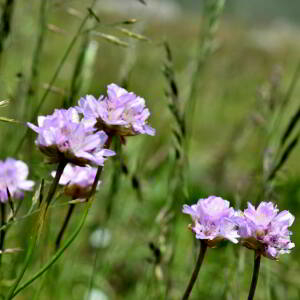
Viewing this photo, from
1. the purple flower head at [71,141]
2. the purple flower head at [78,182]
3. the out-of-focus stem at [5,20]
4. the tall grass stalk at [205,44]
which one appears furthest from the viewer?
the tall grass stalk at [205,44]

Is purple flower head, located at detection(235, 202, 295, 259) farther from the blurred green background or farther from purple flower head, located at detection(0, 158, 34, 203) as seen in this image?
purple flower head, located at detection(0, 158, 34, 203)

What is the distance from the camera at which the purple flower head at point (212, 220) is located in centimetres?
71

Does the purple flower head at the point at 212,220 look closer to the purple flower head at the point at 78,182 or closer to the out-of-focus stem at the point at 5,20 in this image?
the purple flower head at the point at 78,182

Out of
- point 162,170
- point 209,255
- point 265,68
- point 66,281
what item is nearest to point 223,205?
point 66,281

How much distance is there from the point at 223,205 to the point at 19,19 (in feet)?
4.64

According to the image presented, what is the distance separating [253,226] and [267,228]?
0.06 ft

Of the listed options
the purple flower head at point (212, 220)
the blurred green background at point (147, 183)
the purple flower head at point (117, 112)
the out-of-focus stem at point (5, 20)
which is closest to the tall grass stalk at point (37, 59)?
the blurred green background at point (147, 183)

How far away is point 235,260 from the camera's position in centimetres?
123

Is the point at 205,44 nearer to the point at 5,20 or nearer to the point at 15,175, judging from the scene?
the point at 5,20

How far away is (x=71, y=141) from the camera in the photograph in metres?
0.67

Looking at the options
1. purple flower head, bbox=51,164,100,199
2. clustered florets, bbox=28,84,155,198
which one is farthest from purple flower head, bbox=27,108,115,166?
purple flower head, bbox=51,164,100,199

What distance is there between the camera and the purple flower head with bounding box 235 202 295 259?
0.70 metres

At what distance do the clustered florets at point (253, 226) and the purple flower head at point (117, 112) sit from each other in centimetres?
12

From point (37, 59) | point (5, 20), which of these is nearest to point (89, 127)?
point (5, 20)
